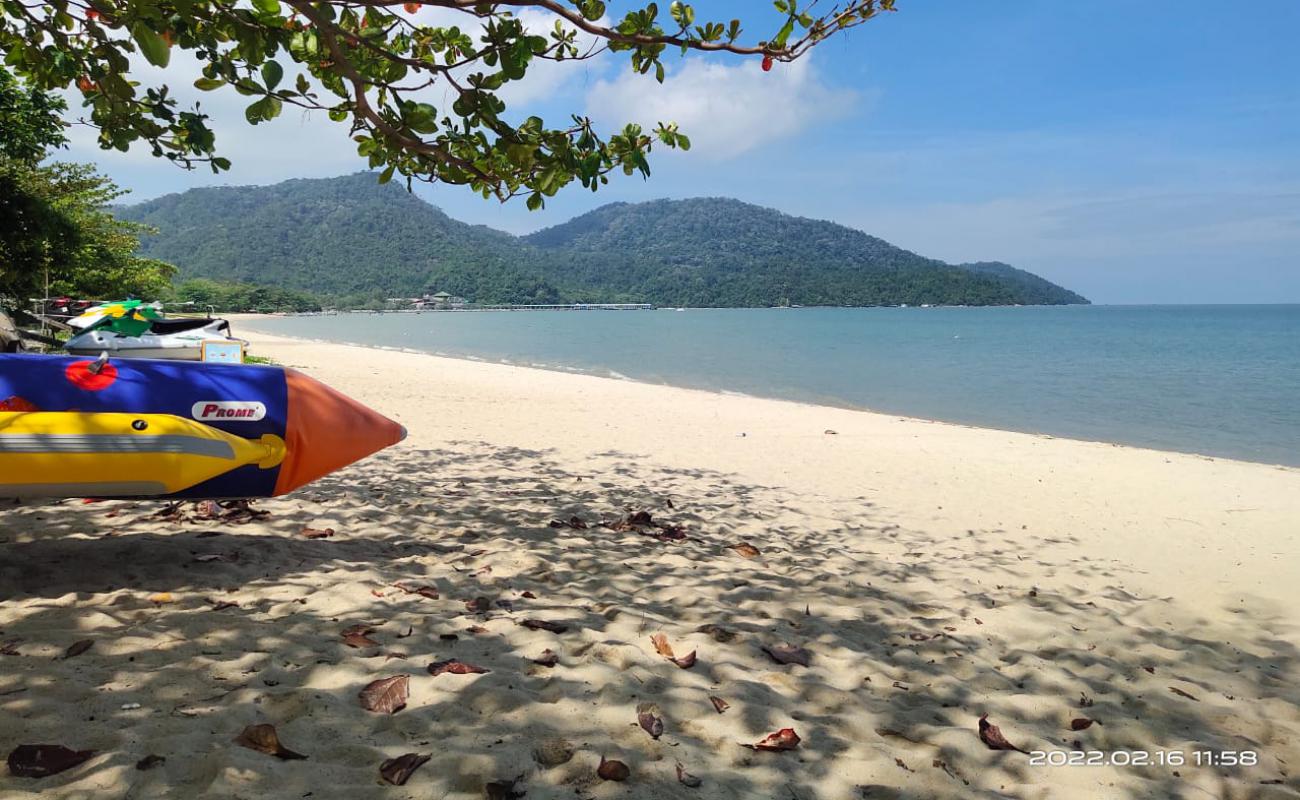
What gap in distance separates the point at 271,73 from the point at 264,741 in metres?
2.50

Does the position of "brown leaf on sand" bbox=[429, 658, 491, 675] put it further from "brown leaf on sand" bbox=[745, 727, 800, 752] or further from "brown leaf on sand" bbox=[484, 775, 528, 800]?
"brown leaf on sand" bbox=[745, 727, 800, 752]

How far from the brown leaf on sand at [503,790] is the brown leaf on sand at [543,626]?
113 cm

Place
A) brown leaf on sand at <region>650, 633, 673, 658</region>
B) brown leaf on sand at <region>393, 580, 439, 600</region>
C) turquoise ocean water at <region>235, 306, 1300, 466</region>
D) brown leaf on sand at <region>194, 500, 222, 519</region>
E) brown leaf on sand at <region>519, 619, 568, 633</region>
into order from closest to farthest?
brown leaf on sand at <region>650, 633, 673, 658</region> < brown leaf on sand at <region>519, 619, 568, 633</region> < brown leaf on sand at <region>393, 580, 439, 600</region> < brown leaf on sand at <region>194, 500, 222, 519</region> < turquoise ocean water at <region>235, 306, 1300, 466</region>

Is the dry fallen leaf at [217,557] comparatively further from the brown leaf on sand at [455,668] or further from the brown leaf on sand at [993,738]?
the brown leaf on sand at [993,738]

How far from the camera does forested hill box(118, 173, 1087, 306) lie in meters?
127

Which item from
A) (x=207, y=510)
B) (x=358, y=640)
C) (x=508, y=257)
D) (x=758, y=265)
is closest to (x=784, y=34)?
(x=358, y=640)

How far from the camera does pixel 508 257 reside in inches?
5950

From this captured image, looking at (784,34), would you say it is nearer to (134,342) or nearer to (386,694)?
(386,694)

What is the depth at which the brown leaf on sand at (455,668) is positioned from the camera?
250 cm

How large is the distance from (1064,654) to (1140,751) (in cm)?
84

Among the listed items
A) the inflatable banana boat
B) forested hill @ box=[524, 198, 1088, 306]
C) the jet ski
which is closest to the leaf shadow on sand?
the inflatable banana boat

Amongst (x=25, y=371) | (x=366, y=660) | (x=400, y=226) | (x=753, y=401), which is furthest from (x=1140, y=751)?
(x=400, y=226)

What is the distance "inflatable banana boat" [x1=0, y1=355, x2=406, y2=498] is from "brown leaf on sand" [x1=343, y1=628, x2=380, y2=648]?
1.25 metres

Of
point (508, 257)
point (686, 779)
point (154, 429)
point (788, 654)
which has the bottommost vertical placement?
point (788, 654)
